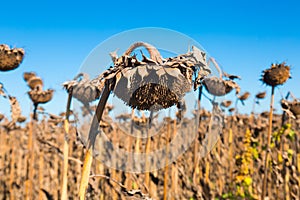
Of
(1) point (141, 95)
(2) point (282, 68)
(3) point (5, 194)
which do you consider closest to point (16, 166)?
(3) point (5, 194)

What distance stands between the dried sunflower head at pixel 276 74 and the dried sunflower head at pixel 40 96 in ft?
9.77

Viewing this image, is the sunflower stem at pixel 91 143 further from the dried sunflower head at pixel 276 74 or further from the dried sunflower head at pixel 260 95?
the dried sunflower head at pixel 260 95

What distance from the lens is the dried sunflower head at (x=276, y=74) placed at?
5.51m

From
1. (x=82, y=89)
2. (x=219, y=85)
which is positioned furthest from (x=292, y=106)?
(x=82, y=89)

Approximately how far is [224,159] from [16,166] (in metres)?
6.46

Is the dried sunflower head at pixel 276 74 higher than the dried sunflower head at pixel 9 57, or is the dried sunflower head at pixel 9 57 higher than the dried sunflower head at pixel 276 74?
the dried sunflower head at pixel 276 74

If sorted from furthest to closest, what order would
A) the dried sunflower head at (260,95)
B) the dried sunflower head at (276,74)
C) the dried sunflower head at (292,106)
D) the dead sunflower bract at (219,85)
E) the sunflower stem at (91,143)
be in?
the dried sunflower head at (260,95) < the dried sunflower head at (292,106) < the dried sunflower head at (276,74) < the dead sunflower bract at (219,85) < the sunflower stem at (91,143)

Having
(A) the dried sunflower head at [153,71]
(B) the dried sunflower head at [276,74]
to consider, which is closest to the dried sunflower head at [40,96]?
(B) the dried sunflower head at [276,74]

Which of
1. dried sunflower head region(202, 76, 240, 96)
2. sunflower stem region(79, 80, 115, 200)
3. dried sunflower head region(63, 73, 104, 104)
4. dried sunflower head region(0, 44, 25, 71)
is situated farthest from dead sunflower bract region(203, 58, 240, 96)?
sunflower stem region(79, 80, 115, 200)

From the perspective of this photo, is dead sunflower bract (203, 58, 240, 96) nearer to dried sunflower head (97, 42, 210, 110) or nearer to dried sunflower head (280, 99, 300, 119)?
dried sunflower head (280, 99, 300, 119)

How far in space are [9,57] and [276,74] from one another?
3.51 meters

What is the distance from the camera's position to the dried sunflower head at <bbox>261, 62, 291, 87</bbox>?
551cm

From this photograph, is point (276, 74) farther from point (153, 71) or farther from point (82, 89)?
point (153, 71)

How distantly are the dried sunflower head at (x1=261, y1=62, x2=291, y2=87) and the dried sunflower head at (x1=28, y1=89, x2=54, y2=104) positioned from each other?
2977 millimetres
